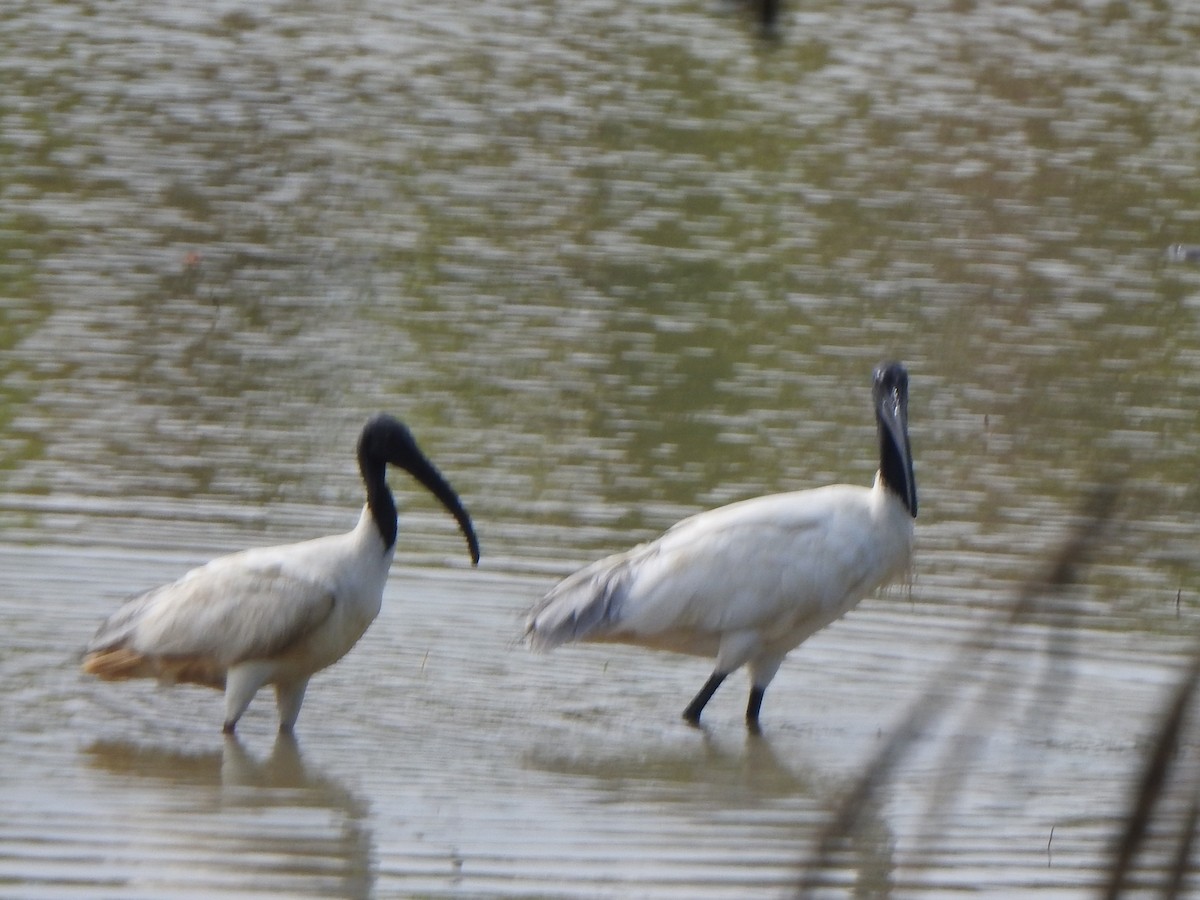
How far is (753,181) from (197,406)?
5948 mm

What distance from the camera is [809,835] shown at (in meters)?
6.02

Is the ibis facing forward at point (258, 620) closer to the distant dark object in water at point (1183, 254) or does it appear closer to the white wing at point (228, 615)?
the white wing at point (228, 615)

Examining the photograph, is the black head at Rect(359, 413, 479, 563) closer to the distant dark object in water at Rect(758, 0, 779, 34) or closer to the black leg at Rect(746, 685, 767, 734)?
the black leg at Rect(746, 685, 767, 734)

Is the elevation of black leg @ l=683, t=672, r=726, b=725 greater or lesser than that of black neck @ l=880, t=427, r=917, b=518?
lesser

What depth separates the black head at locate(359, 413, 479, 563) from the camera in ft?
23.4

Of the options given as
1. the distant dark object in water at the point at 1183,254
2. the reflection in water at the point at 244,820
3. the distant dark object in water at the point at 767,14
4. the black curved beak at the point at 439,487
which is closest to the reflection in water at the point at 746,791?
the reflection in water at the point at 244,820

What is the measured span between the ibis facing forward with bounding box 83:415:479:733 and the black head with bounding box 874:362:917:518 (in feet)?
5.29

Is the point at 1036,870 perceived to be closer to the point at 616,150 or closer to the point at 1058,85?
the point at 616,150

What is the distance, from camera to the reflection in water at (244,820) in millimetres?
5375

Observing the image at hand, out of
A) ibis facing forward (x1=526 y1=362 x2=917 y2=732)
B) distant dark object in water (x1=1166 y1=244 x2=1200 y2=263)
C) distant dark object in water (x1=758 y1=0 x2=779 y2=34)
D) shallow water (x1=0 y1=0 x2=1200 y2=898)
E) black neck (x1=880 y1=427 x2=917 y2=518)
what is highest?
distant dark object in water (x1=758 y1=0 x2=779 y2=34)

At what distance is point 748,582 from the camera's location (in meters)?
7.18

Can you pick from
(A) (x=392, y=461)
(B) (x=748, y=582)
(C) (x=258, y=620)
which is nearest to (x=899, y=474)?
(B) (x=748, y=582)

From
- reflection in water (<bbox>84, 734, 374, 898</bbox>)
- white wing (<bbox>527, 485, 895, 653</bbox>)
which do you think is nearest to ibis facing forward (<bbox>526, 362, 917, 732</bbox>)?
white wing (<bbox>527, 485, 895, 653</bbox>)

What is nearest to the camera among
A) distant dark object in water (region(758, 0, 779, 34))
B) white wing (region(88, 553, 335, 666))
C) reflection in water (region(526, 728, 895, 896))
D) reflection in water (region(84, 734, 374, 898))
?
distant dark object in water (region(758, 0, 779, 34))
